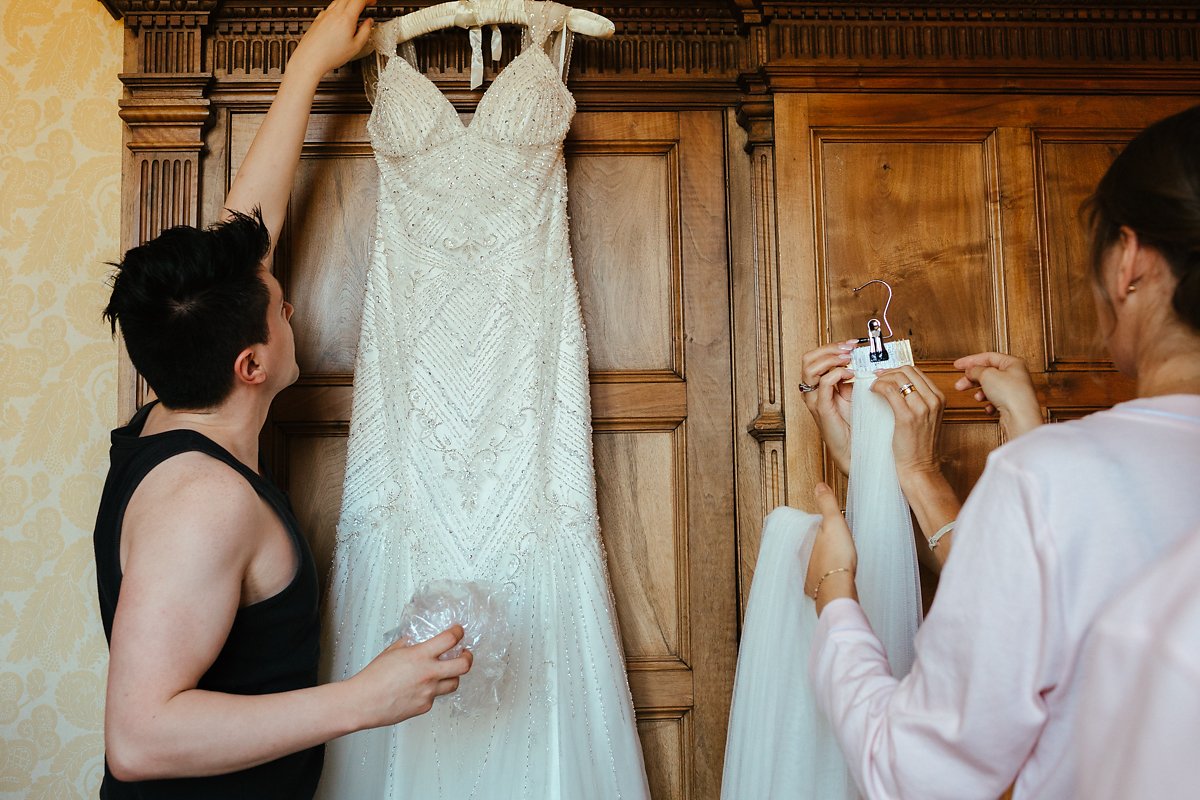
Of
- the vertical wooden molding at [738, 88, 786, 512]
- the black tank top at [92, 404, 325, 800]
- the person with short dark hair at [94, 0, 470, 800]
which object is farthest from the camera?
the vertical wooden molding at [738, 88, 786, 512]

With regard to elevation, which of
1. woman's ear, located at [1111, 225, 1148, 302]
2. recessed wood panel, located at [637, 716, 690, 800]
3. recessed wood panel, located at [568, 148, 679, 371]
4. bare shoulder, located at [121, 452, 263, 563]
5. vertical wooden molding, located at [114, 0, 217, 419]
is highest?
vertical wooden molding, located at [114, 0, 217, 419]

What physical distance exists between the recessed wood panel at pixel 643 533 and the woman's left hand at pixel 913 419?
471 mm

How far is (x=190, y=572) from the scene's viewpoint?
1.03m

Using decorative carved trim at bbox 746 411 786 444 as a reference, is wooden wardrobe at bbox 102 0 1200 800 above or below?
above

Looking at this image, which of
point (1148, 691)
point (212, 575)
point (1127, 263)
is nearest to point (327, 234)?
point (212, 575)

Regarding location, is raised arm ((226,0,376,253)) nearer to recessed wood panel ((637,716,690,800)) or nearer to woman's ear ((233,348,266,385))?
woman's ear ((233,348,266,385))

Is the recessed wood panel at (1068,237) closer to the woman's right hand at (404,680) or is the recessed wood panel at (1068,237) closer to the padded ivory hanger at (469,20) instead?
the padded ivory hanger at (469,20)

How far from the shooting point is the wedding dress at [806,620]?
4.19 ft

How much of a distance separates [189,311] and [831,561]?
832 mm

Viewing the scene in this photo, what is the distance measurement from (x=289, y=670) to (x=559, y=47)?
108 cm

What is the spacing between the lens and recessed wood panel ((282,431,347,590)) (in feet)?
5.47

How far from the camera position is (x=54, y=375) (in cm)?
168

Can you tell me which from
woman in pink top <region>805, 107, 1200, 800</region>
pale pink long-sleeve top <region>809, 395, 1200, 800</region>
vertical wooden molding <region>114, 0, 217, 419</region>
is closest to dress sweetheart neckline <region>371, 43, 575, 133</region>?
vertical wooden molding <region>114, 0, 217, 419</region>

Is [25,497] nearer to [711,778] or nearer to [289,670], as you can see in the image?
[289,670]
